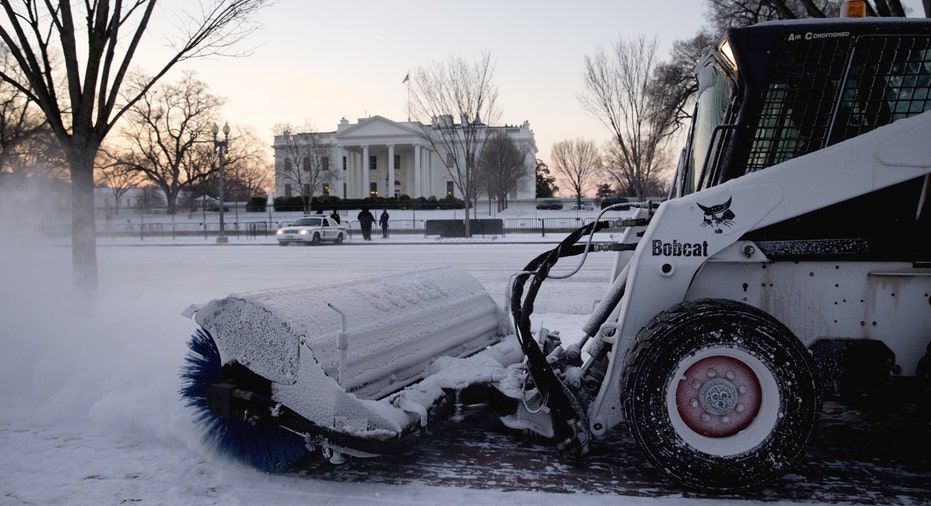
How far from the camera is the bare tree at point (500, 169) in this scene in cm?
5831

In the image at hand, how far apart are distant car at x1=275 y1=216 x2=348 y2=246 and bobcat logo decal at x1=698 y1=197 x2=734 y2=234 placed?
29.6m

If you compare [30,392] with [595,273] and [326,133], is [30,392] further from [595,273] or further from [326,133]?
[326,133]

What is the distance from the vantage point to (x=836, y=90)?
3.32 m

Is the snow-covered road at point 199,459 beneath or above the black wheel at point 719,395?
beneath

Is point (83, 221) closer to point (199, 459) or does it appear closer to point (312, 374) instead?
point (199, 459)

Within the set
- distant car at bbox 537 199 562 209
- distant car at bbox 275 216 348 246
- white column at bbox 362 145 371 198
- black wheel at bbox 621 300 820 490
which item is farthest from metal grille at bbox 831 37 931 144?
white column at bbox 362 145 371 198

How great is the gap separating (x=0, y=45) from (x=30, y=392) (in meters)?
5.83

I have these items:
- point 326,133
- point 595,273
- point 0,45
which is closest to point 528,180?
point 326,133

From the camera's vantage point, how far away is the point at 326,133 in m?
81.6

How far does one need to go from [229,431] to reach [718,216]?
2.88 m

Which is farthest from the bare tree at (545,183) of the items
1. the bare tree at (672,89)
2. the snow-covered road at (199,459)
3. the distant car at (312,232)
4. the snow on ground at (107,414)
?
the snow-covered road at (199,459)

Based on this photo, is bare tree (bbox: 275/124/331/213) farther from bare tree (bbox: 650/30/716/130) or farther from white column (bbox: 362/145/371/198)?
bare tree (bbox: 650/30/716/130)

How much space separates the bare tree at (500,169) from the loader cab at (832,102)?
52805 millimetres

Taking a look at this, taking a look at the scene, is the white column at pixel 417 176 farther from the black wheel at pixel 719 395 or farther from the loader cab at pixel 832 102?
the black wheel at pixel 719 395
